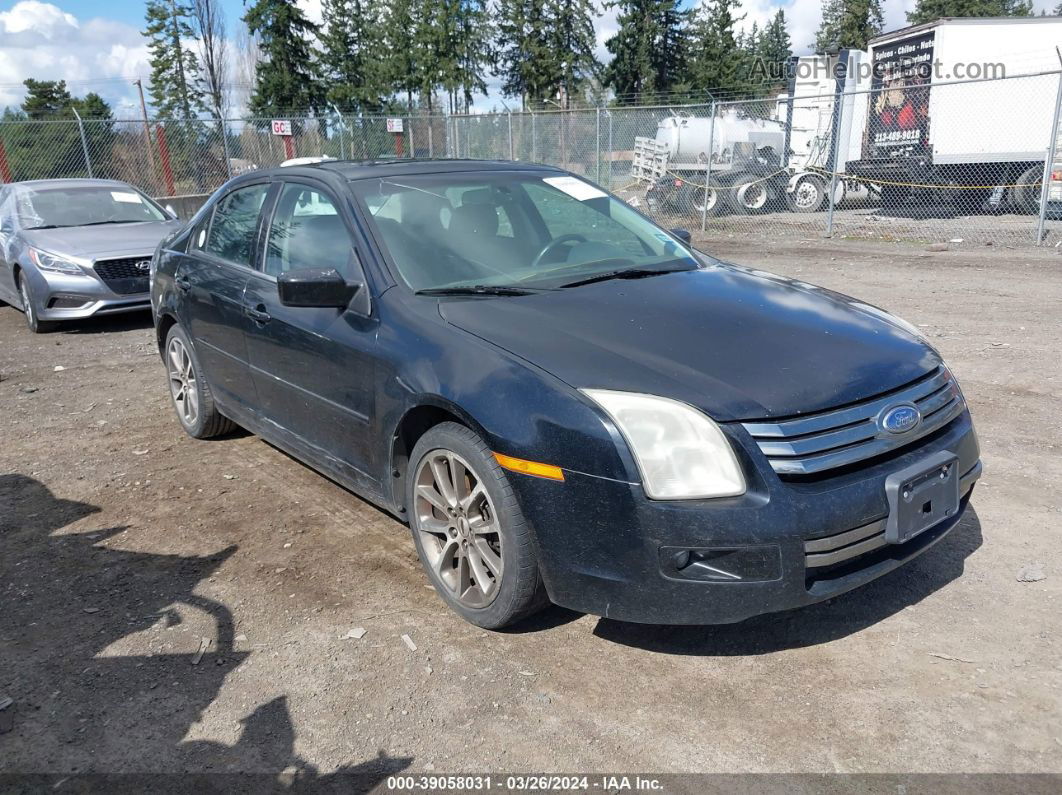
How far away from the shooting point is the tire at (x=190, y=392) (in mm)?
5352

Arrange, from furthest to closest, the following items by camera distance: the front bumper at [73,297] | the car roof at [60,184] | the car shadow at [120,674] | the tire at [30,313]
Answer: the car roof at [60,184] → the tire at [30,313] → the front bumper at [73,297] → the car shadow at [120,674]

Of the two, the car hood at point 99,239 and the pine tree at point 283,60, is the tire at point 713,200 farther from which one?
the pine tree at point 283,60

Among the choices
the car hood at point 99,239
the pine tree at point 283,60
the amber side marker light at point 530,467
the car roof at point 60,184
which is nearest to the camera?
the amber side marker light at point 530,467

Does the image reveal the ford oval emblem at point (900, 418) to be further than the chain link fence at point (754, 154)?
No

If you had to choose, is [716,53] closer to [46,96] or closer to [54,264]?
[46,96]

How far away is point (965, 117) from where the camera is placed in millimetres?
18219

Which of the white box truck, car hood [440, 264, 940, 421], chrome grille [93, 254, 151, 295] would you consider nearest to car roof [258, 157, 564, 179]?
car hood [440, 264, 940, 421]

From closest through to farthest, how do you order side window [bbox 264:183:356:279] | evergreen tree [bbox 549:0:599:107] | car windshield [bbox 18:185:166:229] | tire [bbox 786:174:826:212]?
side window [bbox 264:183:356:279] < car windshield [bbox 18:185:166:229] < tire [bbox 786:174:826:212] < evergreen tree [bbox 549:0:599:107]

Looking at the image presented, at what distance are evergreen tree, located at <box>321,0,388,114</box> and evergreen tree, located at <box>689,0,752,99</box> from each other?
21528 mm

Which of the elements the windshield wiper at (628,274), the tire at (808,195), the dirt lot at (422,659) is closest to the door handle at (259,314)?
the dirt lot at (422,659)

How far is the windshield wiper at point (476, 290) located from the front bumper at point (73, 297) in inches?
255

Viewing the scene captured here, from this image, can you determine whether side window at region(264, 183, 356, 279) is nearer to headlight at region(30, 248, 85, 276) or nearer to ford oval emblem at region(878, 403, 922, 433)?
ford oval emblem at region(878, 403, 922, 433)

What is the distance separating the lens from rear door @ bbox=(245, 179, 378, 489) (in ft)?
12.1

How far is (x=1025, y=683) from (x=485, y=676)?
179 cm
